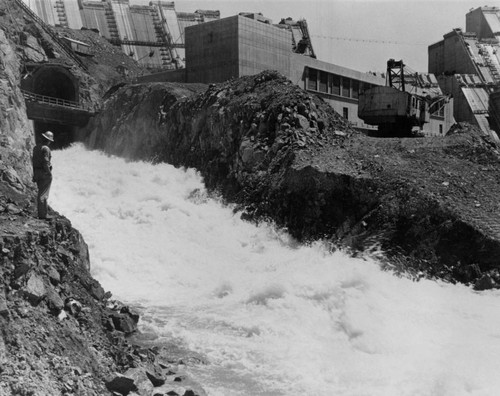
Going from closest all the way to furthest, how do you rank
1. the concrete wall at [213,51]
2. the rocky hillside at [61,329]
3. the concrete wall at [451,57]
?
1. the rocky hillside at [61,329]
2. the concrete wall at [213,51]
3. the concrete wall at [451,57]

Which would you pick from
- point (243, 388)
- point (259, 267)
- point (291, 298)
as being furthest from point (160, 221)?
point (243, 388)

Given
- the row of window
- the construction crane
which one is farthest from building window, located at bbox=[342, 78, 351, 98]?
the construction crane

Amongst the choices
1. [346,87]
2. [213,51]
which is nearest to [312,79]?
[346,87]

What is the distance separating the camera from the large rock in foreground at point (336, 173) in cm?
2352

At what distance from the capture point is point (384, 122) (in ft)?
125

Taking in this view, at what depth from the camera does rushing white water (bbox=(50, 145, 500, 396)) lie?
14680mm

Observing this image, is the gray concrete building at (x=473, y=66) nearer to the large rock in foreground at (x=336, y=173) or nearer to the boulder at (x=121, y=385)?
the large rock in foreground at (x=336, y=173)

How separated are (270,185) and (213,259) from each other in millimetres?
5386

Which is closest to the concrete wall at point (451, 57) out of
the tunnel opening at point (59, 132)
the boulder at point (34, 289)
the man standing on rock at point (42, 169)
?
the tunnel opening at point (59, 132)

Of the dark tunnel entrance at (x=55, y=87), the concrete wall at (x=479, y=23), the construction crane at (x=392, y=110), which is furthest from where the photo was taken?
the concrete wall at (x=479, y=23)

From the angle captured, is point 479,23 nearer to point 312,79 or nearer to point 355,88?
point 355,88

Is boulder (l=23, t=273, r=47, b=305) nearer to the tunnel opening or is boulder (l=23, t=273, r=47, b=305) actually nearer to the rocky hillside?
the rocky hillside

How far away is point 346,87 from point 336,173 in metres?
23.1

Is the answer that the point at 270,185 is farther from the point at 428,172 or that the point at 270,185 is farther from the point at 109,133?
the point at 109,133
